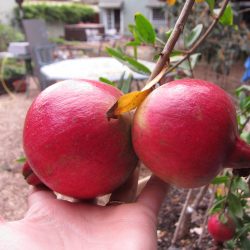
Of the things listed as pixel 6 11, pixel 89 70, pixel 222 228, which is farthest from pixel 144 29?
pixel 6 11

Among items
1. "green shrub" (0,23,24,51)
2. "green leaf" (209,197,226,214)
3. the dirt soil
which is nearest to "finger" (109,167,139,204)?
"green leaf" (209,197,226,214)

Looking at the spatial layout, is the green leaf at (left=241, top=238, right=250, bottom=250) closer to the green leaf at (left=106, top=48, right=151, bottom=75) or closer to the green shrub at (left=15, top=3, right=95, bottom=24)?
the green leaf at (left=106, top=48, right=151, bottom=75)

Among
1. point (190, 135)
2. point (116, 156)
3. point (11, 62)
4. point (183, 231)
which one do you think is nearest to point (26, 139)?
point (116, 156)

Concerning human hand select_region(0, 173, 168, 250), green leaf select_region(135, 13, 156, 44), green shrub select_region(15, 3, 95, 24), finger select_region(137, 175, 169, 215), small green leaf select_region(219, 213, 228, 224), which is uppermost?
green leaf select_region(135, 13, 156, 44)

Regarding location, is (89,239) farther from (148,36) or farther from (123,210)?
(148,36)

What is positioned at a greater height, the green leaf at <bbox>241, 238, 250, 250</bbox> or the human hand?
the human hand

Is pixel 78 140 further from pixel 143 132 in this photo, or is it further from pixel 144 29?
pixel 144 29

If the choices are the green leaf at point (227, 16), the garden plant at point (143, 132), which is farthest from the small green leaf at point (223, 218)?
the green leaf at point (227, 16)
